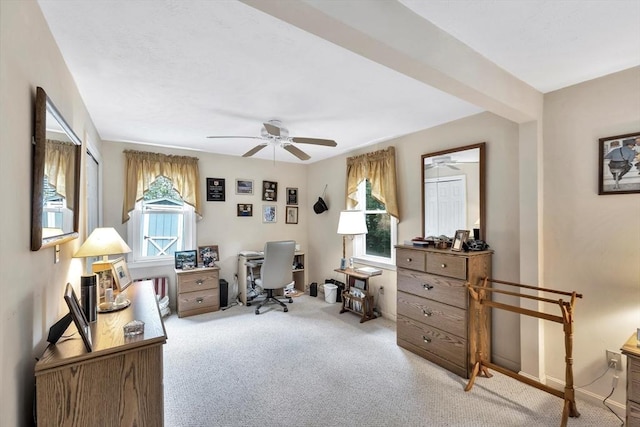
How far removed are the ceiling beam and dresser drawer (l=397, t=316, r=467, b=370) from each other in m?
1.95

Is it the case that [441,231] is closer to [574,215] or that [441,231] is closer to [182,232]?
[574,215]

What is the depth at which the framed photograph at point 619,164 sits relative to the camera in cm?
190

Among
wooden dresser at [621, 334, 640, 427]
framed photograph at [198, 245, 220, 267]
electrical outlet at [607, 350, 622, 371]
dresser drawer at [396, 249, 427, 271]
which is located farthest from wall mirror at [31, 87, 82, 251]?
electrical outlet at [607, 350, 622, 371]

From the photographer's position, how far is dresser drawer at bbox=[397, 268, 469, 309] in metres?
2.49

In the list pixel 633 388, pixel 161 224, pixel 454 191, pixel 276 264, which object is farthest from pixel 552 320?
pixel 161 224

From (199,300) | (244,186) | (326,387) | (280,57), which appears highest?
(280,57)

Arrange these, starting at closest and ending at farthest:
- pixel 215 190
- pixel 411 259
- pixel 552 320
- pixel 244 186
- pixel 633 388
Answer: pixel 633 388 → pixel 552 320 → pixel 411 259 → pixel 215 190 → pixel 244 186

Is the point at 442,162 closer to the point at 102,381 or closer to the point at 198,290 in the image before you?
the point at 102,381

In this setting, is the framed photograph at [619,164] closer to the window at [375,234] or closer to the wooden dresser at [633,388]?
the wooden dresser at [633,388]

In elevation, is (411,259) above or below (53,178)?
below

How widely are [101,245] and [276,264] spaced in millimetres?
2306

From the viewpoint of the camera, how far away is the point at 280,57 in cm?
177

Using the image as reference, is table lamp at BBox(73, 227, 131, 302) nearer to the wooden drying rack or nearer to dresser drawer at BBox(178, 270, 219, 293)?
dresser drawer at BBox(178, 270, 219, 293)

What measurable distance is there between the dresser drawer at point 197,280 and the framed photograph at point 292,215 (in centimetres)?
162
